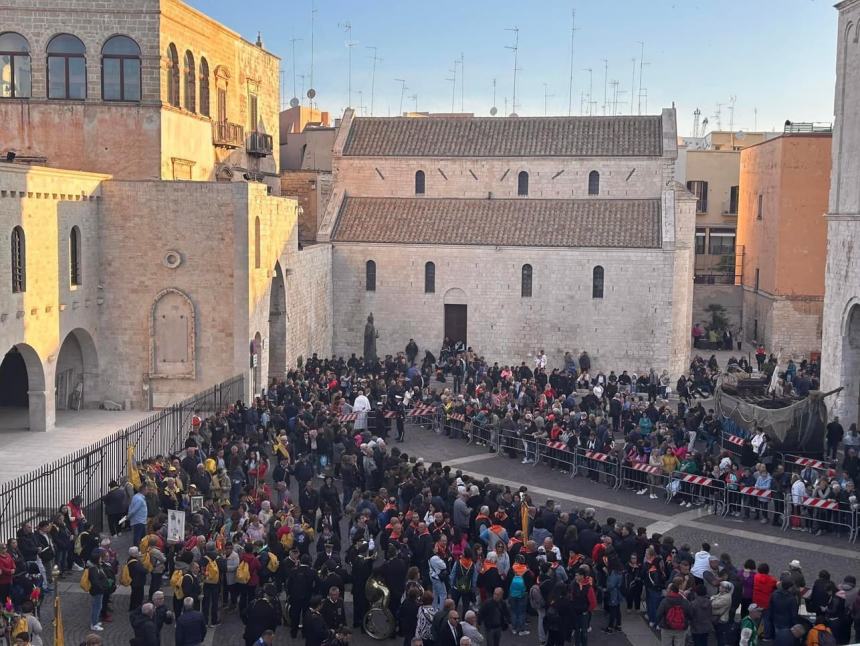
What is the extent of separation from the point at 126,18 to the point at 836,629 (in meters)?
26.3

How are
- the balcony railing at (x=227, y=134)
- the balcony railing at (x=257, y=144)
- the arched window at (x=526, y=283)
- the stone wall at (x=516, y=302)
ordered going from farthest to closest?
the arched window at (x=526, y=283), the balcony railing at (x=257, y=144), the stone wall at (x=516, y=302), the balcony railing at (x=227, y=134)

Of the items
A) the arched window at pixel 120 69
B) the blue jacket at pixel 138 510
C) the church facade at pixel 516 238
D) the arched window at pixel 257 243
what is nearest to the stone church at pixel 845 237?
the church facade at pixel 516 238

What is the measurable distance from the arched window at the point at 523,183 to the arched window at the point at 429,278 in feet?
16.7

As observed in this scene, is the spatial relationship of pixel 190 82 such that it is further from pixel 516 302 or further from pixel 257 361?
pixel 516 302

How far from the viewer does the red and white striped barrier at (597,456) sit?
24.6m

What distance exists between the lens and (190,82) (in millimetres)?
34312

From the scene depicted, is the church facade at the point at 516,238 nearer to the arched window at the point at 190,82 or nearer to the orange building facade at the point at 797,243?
the orange building facade at the point at 797,243

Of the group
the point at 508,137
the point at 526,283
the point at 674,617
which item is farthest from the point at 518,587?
the point at 508,137

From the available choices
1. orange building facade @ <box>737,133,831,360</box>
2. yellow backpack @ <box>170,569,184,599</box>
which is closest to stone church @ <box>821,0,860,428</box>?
orange building facade @ <box>737,133,831,360</box>

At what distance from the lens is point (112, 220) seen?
1188 inches

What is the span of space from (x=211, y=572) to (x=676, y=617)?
693 cm

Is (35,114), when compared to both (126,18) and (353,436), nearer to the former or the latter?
(126,18)

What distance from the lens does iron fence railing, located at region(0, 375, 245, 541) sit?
63.7 feet

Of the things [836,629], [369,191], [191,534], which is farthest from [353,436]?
[369,191]
